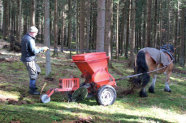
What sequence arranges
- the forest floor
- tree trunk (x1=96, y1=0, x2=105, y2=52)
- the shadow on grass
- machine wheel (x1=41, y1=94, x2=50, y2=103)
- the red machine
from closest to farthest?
1. the forest floor
2. the shadow on grass
3. machine wheel (x1=41, y1=94, x2=50, y2=103)
4. the red machine
5. tree trunk (x1=96, y1=0, x2=105, y2=52)

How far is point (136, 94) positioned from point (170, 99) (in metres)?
1.32

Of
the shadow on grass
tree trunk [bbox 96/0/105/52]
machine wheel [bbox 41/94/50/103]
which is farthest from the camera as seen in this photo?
tree trunk [bbox 96/0/105/52]

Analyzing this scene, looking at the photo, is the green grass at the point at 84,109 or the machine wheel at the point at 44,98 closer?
the green grass at the point at 84,109

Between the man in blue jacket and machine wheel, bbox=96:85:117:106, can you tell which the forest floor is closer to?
machine wheel, bbox=96:85:117:106

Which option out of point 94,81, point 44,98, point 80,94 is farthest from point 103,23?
point 44,98

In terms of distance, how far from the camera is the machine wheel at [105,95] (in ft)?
19.0

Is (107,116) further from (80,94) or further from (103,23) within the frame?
(103,23)

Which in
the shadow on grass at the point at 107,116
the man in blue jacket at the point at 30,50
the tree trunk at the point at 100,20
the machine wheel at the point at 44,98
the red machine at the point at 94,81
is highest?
the tree trunk at the point at 100,20

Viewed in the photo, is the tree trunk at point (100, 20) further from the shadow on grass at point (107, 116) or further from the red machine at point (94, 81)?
the shadow on grass at point (107, 116)

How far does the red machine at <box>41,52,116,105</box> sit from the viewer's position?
578 centimetres

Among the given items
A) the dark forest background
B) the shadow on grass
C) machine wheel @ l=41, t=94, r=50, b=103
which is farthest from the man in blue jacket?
the dark forest background

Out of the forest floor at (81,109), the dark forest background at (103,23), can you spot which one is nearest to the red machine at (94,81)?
the forest floor at (81,109)

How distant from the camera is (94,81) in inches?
237

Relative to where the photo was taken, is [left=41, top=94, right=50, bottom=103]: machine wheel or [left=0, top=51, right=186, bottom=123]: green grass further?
[left=41, top=94, right=50, bottom=103]: machine wheel
